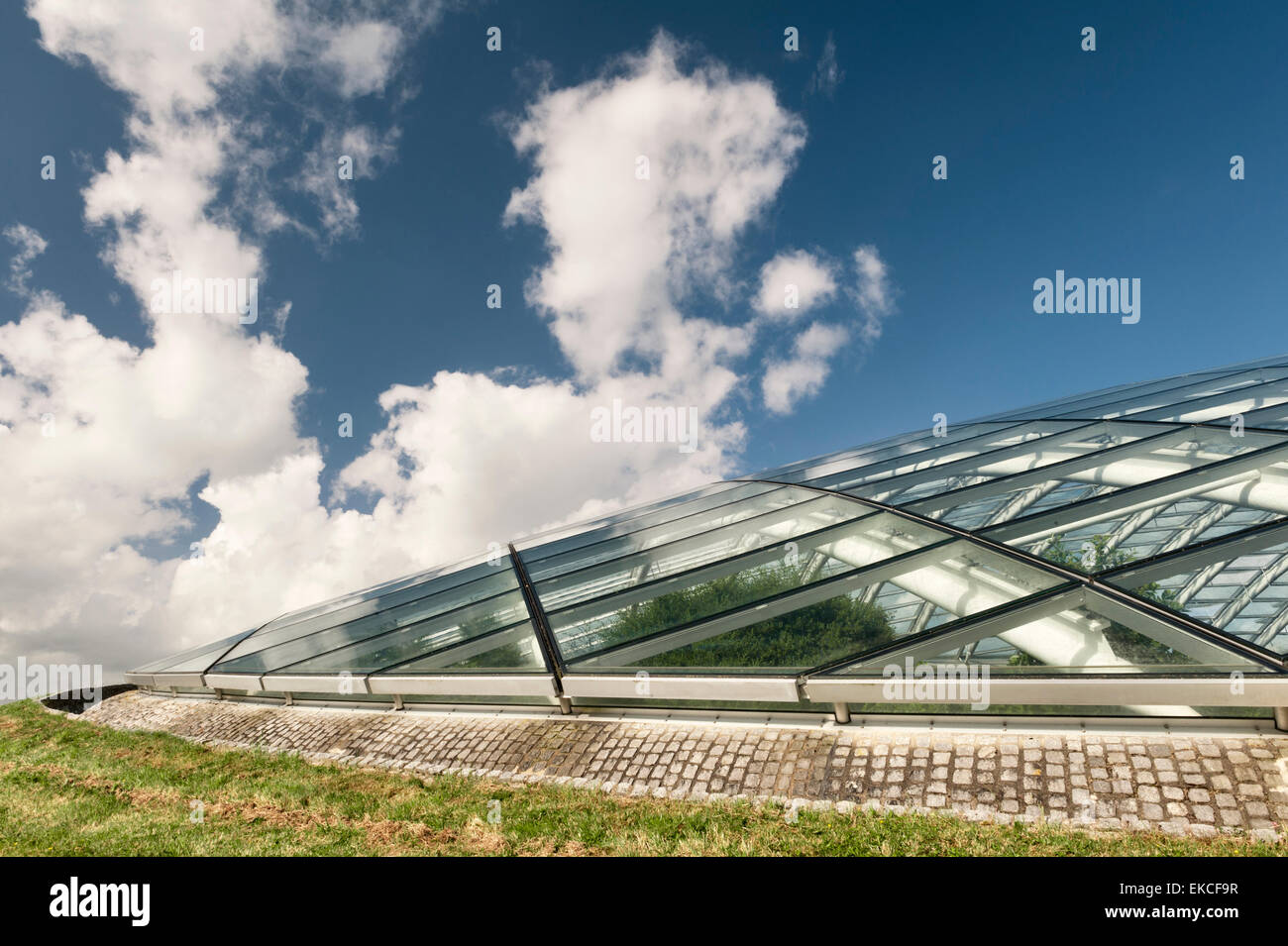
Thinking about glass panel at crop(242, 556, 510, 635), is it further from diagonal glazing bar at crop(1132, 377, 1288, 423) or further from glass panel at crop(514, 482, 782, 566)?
diagonal glazing bar at crop(1132, 377, 1288, 423)

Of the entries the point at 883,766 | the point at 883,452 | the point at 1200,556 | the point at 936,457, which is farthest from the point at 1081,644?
the point at 883,452

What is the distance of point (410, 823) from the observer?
5.79m

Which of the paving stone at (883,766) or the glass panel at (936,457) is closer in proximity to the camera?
the paving stone at (883,766)

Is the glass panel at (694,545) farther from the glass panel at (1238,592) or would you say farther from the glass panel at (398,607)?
the glass panel at (1238,592)

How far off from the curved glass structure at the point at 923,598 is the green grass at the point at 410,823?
116cm

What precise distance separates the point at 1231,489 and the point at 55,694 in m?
29.0

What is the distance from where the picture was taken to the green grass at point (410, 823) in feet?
14.4

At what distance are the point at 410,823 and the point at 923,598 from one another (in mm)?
6313

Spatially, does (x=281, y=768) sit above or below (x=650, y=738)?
below

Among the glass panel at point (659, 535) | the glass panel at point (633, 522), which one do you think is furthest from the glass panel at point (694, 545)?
the glass panel at point (633, 522)
